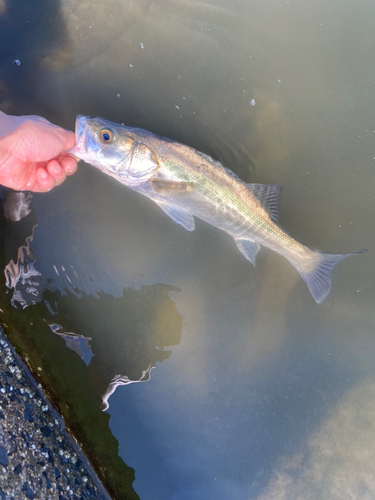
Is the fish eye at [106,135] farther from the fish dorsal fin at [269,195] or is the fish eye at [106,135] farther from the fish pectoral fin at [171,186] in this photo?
the fish dorsal fin at [269,195]

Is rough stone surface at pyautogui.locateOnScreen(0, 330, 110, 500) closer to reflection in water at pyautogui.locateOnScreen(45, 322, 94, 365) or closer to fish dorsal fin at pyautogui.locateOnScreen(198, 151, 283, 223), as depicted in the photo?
reflection in water at pyautogui.locateOnScreen(45, 322, 94, 365)

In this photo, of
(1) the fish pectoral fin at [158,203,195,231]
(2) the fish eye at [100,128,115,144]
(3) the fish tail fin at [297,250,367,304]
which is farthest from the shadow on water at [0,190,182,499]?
(3) the fish tail fin at [297,250,367,304]

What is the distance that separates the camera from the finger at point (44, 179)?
2826mm

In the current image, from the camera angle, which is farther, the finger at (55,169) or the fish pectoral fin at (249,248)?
the fish pectoral fin at (249,248)

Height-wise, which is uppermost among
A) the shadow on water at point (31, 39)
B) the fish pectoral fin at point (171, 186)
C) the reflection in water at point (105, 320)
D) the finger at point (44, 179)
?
the shadow on water at point (31, 39)

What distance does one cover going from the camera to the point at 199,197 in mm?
2693

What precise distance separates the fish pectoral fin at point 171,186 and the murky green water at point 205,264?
63cm

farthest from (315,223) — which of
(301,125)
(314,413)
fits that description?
(314,413)

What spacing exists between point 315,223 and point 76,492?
341 cm

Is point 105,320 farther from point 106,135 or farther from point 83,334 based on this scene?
point 106,135

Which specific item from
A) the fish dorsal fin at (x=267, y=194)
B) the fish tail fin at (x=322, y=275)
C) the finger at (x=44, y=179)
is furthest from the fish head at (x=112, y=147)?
the fish tail fin at (x=322, y=275)

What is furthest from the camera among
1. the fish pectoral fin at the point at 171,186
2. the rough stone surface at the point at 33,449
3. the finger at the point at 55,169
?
the finger at the point at 55,169

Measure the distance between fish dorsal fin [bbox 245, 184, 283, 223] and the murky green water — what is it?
0.55 m

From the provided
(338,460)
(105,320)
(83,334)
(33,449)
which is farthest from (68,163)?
(338,460)
